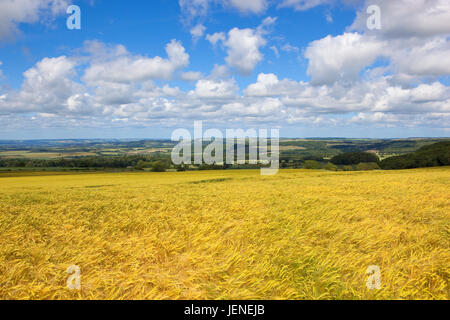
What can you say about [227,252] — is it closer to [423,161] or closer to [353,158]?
[423,161]

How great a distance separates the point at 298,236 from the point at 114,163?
76.7m

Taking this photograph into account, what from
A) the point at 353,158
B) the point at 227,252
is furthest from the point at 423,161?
the point at 227,252

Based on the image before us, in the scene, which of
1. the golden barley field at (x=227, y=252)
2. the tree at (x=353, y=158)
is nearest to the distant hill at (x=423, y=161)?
the tree at (x=353, y=158)

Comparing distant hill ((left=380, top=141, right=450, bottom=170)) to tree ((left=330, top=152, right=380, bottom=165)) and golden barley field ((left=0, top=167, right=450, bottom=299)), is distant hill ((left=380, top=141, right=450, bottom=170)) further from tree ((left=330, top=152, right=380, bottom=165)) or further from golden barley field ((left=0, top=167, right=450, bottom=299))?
golden barley field ((left=0, top=167, right=450, bottom=299))

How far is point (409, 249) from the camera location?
5383mm

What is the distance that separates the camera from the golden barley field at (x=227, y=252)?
12.8ft

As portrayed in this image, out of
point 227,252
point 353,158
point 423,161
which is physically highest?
point 227,252

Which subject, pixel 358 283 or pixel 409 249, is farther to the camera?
pixel 409 249

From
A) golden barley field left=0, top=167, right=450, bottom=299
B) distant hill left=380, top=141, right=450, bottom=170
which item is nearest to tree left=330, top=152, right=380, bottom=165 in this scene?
distant hill left=380, top=141, right=450, bottom=170

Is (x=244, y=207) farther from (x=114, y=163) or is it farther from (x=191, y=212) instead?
(x=114, y=163)

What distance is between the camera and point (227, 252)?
16.9 feet

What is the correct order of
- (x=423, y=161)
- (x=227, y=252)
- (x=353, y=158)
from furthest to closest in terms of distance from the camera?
(x=353, y=158), (x=423, y=161), (x=227, y=252)

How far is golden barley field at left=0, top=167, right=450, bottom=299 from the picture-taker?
3893 millimetres
